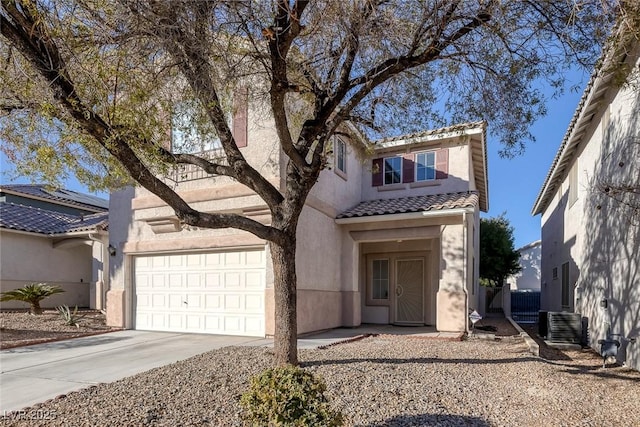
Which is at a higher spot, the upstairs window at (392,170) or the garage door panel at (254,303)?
the upstairs window at (392,170)

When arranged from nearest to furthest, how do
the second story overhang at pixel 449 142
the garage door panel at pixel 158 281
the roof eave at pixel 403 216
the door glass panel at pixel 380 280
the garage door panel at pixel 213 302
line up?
1. the garage door panel at pixel 213 302
2. the roof eave at pixel 403 216
3. the garage door panel at pixel 158 281
4. the second story overhang at pixel 449 142
5. the door glass panel at pixel 380 280

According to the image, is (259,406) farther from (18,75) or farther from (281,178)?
(281,178)

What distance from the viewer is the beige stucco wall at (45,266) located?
692 inches

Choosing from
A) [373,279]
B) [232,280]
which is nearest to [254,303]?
[232,280]

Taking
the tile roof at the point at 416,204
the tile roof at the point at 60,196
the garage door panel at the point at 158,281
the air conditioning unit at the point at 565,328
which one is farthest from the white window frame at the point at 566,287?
the tile roof at the point at 60,196

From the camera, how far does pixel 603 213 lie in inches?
402

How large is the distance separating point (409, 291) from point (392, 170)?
4.52 meters

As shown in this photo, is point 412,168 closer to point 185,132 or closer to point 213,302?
point 213,302

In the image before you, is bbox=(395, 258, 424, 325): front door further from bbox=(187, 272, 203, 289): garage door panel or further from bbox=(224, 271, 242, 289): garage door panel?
bbox=(187, 272, 203, 289): garage door panel

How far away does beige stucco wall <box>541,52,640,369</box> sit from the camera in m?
8.27

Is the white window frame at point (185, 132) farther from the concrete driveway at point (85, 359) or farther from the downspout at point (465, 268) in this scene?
the downspout at point (465, 268)

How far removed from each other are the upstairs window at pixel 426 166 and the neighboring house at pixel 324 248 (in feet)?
0.12

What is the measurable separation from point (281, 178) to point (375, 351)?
15.4ft

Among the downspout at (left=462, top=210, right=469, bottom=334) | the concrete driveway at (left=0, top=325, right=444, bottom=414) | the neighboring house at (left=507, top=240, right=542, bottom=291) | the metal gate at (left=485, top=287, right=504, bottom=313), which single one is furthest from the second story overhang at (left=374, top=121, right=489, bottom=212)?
the neighboring house at (left=507, top=240, right=542, bottom=291)
